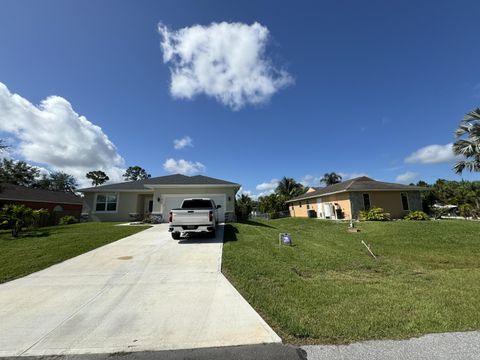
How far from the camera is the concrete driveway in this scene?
11.0ft

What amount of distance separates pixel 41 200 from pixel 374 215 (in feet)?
111

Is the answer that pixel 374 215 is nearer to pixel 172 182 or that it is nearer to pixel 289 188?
pixel 172 182

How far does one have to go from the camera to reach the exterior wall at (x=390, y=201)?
2097 centimetres

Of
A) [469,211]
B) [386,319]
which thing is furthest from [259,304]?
[469,211]

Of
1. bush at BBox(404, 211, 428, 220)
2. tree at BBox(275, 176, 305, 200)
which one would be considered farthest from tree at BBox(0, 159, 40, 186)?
bush at BBox(404, 211, 428, 220)

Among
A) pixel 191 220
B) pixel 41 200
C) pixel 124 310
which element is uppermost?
pixel 41 200

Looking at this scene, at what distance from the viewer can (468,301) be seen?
4.46 meters

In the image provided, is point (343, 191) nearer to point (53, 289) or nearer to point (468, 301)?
point (468, 301)

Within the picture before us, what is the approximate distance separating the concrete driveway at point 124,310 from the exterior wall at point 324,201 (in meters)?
17.5

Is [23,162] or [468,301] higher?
[23,162]

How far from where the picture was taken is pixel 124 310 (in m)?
4.37

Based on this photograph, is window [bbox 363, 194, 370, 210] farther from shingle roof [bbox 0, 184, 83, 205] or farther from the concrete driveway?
shingle roof [bbox 0, 184, 83, 205]

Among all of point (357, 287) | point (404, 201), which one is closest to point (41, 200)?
point (357, 287)

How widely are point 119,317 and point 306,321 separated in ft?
10.3
